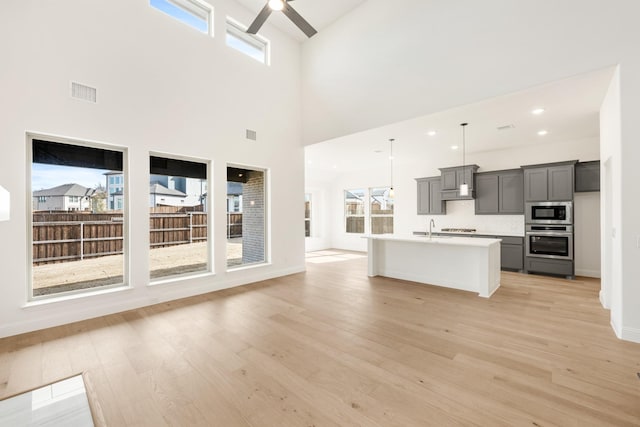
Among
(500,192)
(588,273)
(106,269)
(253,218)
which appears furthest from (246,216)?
(588,273)

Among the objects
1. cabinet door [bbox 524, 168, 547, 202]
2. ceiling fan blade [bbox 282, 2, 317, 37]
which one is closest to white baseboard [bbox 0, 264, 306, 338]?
ceiling fan blade [bbox 282, 2, 317, 37]

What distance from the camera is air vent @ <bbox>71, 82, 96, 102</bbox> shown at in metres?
3.49

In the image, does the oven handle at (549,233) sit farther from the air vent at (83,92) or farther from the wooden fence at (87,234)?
the air vent at (83,92)

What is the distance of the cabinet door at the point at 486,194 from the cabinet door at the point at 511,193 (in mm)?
103

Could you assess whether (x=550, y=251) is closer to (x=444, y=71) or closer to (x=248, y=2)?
(x=444, y=71)

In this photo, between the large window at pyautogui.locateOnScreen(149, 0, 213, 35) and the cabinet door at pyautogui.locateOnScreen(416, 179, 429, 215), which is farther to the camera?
the cabinet door at pyautogui.locateOnScreen(416, 179, 429, 215)

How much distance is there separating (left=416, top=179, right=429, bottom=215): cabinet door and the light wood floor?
4030 millimetres

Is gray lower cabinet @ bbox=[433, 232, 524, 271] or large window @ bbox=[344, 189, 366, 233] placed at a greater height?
large window @ bbox=[344, 189, 366, 233]

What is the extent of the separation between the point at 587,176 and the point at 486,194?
1.80 metres

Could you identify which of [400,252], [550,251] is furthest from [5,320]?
[550,251]

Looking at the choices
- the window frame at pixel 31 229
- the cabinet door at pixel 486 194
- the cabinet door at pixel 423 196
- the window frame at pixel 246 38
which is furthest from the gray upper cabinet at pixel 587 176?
the window frame at pixel 31 229

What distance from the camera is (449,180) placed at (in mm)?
7230

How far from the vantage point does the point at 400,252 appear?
5.57 meters

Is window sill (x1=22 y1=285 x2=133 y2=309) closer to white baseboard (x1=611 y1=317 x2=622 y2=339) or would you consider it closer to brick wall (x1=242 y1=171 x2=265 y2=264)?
brick wall (x1=242 y1=171 x2=265 y2=264)
